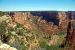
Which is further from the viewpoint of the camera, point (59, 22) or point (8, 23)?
point (59, 22)

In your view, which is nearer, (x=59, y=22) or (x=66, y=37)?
(x=66, y=37)

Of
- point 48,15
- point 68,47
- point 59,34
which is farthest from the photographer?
point 48,15

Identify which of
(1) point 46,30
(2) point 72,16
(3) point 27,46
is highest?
(2) point 72,16

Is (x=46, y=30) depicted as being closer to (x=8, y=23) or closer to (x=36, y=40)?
(x=36, y=40)

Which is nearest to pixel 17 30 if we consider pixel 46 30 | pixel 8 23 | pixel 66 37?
pixel 8 23

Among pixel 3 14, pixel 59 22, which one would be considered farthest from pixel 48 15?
pixel 3 14

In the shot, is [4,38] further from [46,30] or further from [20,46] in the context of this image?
[46,30]

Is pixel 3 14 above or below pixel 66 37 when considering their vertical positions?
above

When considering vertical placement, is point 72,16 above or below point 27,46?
above

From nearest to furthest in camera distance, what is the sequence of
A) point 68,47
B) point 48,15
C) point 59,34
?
point 68,47
point 59,34
point 48,15
